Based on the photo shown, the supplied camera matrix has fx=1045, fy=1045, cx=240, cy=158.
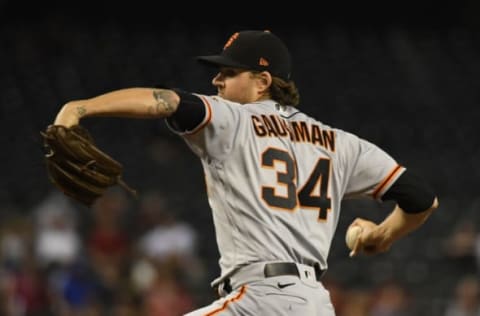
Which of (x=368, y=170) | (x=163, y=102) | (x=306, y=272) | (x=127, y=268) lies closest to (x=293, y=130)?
(x=368, y=170)

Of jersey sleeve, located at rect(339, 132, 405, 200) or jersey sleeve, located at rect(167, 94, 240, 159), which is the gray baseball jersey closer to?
jersey sleeve, located at rect(167, 94, 240, 159)

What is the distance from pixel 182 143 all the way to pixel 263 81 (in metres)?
8.81

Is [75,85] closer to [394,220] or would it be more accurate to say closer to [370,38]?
[370,38]

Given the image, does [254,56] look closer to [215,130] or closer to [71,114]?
[215,130]

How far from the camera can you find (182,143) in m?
12.8

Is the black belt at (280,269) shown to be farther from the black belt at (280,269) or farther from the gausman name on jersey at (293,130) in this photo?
the gausman name on jersey at (293,130)

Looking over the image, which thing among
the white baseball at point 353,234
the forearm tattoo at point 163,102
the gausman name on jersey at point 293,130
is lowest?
the white baseball at point 353,234

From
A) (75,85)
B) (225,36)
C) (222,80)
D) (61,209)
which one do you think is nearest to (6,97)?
(75,85)

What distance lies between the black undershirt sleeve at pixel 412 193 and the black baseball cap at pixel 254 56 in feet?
2.06

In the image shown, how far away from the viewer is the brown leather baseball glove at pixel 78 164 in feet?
11.3

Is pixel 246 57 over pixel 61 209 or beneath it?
over

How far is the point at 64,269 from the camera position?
30.5 ft

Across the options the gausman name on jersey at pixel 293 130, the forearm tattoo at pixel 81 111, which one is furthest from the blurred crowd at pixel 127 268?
the forearm tattoo at pixel 81 111

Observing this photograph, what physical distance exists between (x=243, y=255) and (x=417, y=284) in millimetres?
6924
